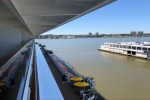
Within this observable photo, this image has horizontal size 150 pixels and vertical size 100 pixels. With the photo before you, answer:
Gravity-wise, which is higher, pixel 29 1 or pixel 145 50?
pixel 29 1

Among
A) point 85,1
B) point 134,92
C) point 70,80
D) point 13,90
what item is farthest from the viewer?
point 134,92

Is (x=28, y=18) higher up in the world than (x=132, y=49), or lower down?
higher up

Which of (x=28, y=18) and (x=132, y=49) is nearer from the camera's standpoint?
(x=28, y=18)

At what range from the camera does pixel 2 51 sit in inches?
342

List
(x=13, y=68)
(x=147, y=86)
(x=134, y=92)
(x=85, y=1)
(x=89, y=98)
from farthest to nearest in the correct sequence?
(x=147, y=86) < (x=134, y=92) < (x=13, y=68) < (x=89, y=98) < (x=85, y=1)

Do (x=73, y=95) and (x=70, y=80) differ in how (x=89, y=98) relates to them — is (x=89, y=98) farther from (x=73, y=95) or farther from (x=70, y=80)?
(x=70, y=80)

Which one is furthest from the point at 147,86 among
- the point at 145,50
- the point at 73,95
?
the point at 145,50

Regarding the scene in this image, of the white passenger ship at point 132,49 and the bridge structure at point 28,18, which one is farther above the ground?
the bridge structure at point 28,18

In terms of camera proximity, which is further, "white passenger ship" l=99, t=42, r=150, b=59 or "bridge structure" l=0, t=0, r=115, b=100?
"white passenger ship" l=99, t=42, r=150, b=59

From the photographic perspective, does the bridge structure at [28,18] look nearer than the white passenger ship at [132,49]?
Yes

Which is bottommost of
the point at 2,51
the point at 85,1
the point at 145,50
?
the point at 145,50

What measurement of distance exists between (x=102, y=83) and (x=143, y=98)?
11.1 ft

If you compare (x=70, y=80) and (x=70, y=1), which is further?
(x=70, y=80)

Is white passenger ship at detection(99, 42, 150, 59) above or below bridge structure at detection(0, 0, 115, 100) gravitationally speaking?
below
